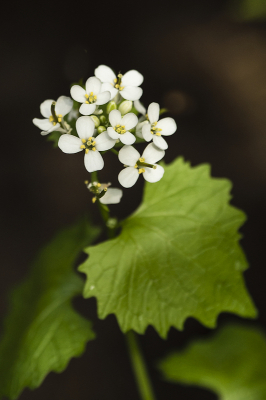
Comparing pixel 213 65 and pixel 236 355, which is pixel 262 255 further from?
pixel 213 65

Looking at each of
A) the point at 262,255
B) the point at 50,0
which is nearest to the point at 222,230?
the point at 262,255

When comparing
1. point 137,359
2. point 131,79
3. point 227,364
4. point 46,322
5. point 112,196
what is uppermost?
point 131,79

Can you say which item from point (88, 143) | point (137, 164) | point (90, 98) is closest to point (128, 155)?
point (137, 164)

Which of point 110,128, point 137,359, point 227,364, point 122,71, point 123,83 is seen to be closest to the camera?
point 110,128

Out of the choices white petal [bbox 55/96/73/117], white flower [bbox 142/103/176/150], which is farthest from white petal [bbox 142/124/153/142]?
white petal [bbox 55/96/73/117]

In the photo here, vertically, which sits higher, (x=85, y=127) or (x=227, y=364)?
(x=85, y=127)

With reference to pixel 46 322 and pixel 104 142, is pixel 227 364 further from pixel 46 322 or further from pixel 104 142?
pixel 104 142

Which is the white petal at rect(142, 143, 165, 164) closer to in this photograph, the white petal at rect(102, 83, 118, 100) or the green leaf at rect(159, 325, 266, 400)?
the white petal at rect(102, 83, 118, 100)
